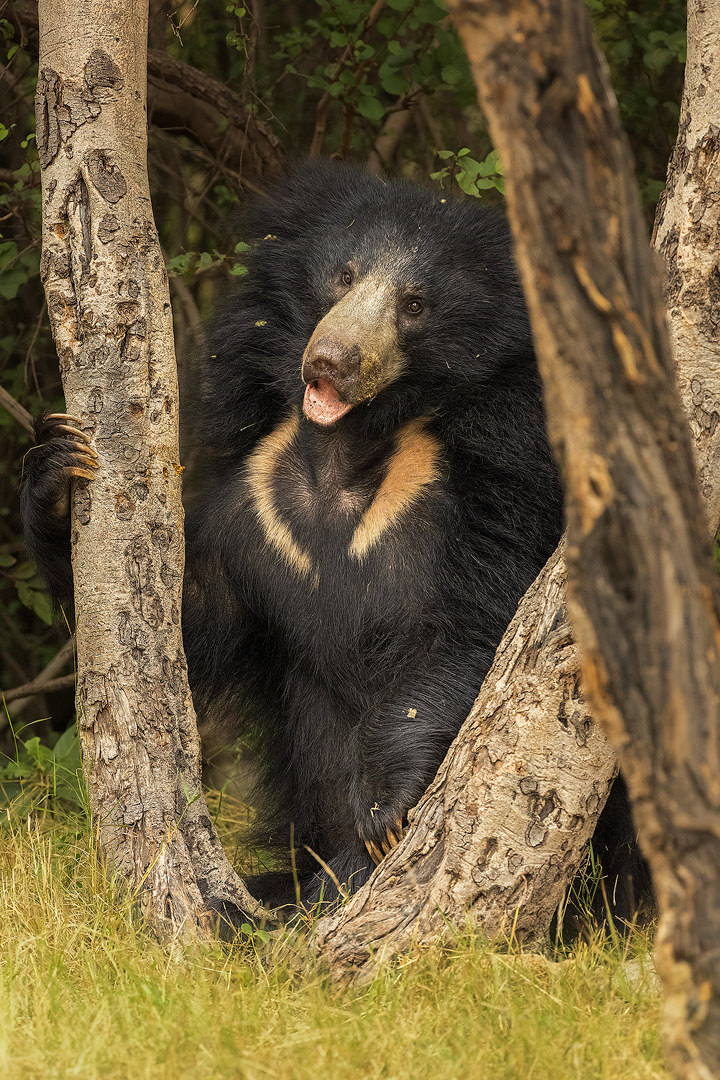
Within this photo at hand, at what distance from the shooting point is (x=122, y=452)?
332 centimetres

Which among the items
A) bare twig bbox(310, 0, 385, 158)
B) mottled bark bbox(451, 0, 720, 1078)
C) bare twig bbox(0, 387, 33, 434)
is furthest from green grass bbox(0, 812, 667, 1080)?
bare twig bbox(310, 0, 385, 158)

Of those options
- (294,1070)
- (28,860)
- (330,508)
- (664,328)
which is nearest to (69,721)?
(28,860)

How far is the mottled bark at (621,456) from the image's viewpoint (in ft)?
5.55

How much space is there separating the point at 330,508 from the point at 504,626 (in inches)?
26.0

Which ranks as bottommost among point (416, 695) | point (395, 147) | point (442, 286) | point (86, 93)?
point (416, 695)

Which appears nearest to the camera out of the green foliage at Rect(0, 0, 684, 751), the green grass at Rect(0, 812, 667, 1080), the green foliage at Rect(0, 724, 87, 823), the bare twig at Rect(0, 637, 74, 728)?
the green grass at Rect(0, 812, 667, 1080)

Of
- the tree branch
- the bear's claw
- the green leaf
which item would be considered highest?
the green leaf

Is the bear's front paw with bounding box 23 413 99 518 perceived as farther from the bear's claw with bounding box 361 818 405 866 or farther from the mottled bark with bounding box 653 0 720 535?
the mottled bark with bounding box 653 0 720 535

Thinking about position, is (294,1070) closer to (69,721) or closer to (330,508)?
(330,508)

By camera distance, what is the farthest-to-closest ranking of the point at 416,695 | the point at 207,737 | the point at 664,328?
the point at 207,737, the point at 416,695, the point at 664,328

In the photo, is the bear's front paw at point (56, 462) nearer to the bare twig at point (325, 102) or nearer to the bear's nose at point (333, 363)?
the bear's nose at point (333, 363)

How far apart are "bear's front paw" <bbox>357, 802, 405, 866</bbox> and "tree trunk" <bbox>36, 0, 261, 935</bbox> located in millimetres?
364

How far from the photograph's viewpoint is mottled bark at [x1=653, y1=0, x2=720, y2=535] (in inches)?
109

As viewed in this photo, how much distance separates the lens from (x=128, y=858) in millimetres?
3324
